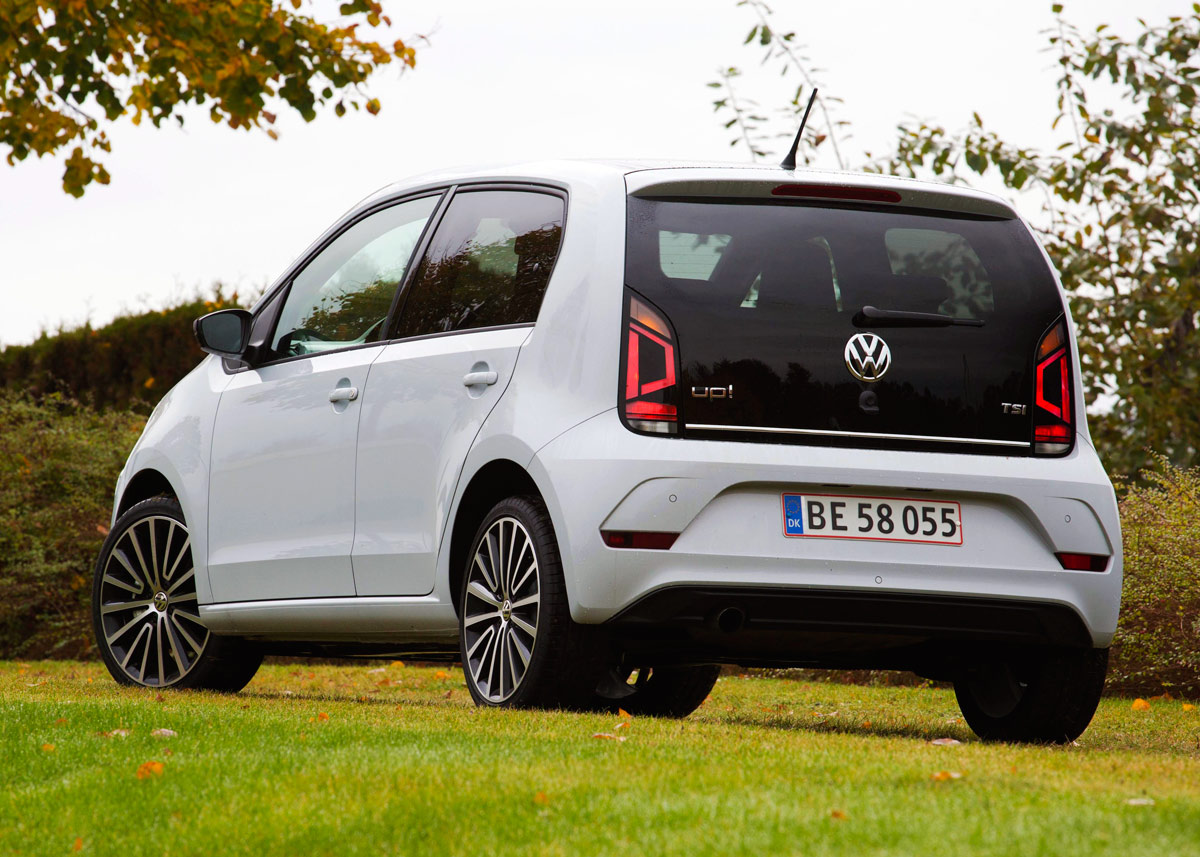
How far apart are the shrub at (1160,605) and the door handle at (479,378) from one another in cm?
440

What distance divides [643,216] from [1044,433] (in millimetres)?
1497

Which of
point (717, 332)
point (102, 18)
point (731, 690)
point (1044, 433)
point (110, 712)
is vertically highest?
point (102, 18)

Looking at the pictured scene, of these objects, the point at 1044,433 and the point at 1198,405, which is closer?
the point at 1044,433

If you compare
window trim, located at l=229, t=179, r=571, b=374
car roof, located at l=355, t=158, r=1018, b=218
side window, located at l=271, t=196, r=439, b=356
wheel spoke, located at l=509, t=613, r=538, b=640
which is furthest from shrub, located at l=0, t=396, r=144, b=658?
car roof, located at l=355, t=158, r=1018, b=218

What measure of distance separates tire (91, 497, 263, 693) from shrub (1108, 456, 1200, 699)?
455 cm

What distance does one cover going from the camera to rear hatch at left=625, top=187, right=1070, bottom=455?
538 cm

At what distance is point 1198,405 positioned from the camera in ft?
42.8

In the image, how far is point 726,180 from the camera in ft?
18.7

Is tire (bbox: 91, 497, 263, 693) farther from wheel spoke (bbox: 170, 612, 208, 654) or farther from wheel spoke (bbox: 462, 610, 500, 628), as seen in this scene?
wheel spoke (bbox: 462, 610, 500, 628)

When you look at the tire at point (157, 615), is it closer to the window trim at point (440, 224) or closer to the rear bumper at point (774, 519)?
the window trim at point (440, 224)

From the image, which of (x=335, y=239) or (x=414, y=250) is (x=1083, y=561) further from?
(x=335, y=239)

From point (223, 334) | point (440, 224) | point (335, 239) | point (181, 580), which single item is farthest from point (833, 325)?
point (181, 580)

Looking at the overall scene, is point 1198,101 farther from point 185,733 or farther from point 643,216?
point 185,733

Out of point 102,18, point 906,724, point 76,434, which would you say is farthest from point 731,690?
point 102,18
